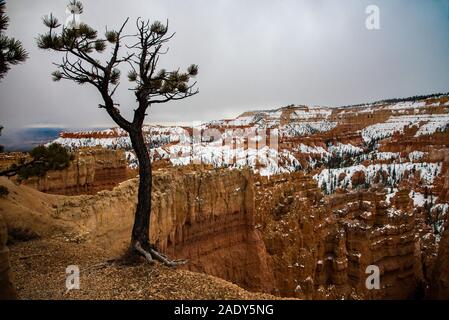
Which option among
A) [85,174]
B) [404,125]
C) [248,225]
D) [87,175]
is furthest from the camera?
[404,125]

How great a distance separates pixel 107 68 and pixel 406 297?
30.6m

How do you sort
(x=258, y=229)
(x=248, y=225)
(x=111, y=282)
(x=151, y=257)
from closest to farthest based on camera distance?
(x=111, y=282) < (x=151, y=257) < (x=248, y=225) < (x=258, y=229)

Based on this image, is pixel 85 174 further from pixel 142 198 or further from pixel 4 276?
pixel 4 276

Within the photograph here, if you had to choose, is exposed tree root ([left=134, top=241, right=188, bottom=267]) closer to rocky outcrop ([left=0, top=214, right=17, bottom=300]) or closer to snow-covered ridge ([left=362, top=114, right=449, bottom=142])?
rocky outcrop ([left=0, top=214, right=17, bottom=300])

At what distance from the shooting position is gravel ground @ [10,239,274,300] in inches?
264

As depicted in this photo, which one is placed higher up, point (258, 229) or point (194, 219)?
point (194, 219)

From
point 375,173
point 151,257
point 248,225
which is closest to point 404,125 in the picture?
point 375,173

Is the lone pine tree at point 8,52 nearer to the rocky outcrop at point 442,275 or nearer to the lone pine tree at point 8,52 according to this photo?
the lone pine tree at point 8,52

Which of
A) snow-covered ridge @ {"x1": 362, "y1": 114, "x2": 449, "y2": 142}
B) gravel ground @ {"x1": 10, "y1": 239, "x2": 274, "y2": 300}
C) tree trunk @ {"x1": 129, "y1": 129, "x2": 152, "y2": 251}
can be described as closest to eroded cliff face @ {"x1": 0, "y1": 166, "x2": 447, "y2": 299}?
gravel ground @ {"x1": 10, "y1": 239, "x2": 274, "y2": 300}

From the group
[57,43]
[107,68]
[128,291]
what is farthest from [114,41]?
[128,291]

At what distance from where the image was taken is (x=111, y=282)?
23.5ft

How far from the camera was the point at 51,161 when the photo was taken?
9.77 m

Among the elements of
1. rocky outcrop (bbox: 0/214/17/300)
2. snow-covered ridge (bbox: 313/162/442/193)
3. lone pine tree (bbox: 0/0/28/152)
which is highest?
lone pine tree (bbox: 0/0/28/152)
